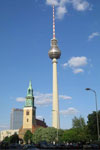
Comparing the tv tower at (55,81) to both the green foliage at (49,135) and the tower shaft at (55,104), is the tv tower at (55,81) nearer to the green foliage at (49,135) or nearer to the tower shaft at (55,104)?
the tower shaft at (55,104)

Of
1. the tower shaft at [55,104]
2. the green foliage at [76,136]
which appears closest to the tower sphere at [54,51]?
the tower shaft at [55,104]

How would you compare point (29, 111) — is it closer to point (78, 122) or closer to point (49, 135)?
point (78, 122)

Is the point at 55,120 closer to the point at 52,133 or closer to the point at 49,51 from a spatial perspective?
the point at 52,133

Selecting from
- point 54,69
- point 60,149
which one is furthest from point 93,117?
point 54,69

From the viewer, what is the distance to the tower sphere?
145 m

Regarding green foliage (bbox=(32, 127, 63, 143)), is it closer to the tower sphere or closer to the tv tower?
the tv tower

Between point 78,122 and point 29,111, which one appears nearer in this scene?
point 78,122

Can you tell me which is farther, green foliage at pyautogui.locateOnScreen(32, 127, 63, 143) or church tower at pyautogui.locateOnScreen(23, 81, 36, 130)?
church tower at pyautogui.locateOnScreen(23, 81, 36, 130)

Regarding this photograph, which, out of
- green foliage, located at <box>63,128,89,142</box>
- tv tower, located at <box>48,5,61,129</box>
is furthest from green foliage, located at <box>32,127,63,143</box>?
tv tower, located at <box>48,5,61,129</box>

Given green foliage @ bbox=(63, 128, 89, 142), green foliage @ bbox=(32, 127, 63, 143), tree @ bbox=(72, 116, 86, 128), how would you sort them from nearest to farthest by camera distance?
green foliage @ bbox=(63, 128, 89, 142) → green foliage @ bbox=(32, 127, 63, 143) → tree @ bbox=(72, 116, 86, 128)

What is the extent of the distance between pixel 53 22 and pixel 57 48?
16.9 meters

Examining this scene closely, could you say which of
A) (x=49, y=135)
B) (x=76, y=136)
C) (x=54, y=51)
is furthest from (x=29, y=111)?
(x=76, y=136)

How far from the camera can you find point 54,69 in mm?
140125

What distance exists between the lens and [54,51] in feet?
477
